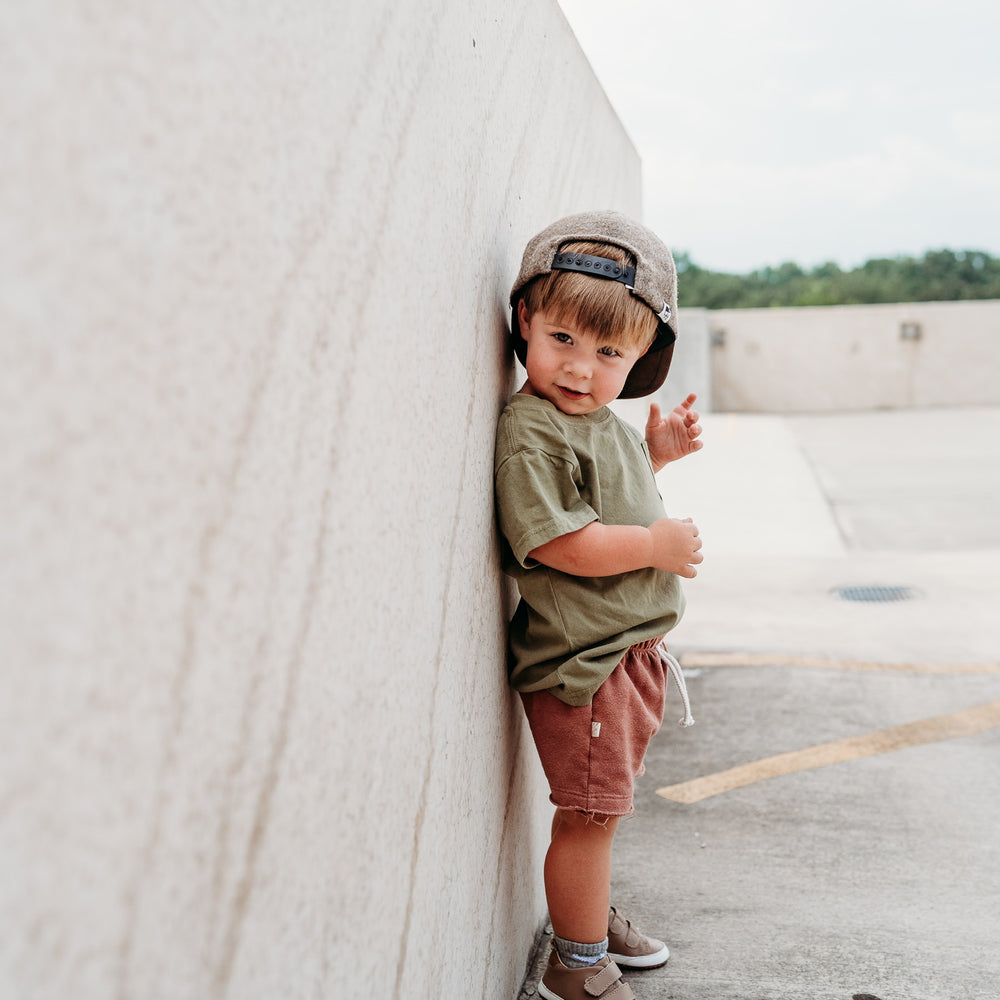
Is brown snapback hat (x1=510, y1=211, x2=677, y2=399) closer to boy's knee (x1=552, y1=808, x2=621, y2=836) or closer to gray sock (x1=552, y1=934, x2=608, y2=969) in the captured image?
boy's knee (x1=552, y1=808, x2=621, y2=836)

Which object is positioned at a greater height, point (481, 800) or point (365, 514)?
point (365, 514)

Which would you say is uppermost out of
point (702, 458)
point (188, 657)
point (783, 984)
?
point (702, 458)

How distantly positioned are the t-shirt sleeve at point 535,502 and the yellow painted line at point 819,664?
9.13ft

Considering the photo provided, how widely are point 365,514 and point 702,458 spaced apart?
1153 centimetres

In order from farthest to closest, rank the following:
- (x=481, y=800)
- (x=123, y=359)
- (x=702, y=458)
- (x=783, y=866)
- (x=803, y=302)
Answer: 1. (x=803, y=302)
2. (x=702, y=458)
3. (x=783, y=866)
4. (x=481, y=800)
5. (x=123, y=359)

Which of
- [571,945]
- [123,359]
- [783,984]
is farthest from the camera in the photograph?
[783,984]

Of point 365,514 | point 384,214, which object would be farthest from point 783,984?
point 384,214

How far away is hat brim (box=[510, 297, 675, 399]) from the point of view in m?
1.92

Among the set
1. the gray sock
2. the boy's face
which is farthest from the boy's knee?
the boy's face

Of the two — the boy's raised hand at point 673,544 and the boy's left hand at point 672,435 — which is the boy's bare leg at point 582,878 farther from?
the boy's left hand at point 672,435

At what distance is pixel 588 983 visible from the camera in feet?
6.19

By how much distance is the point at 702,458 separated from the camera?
1239 cm

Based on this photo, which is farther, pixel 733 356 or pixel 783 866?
pixel 733 356

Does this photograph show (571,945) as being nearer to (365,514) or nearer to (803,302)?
(365,514)
